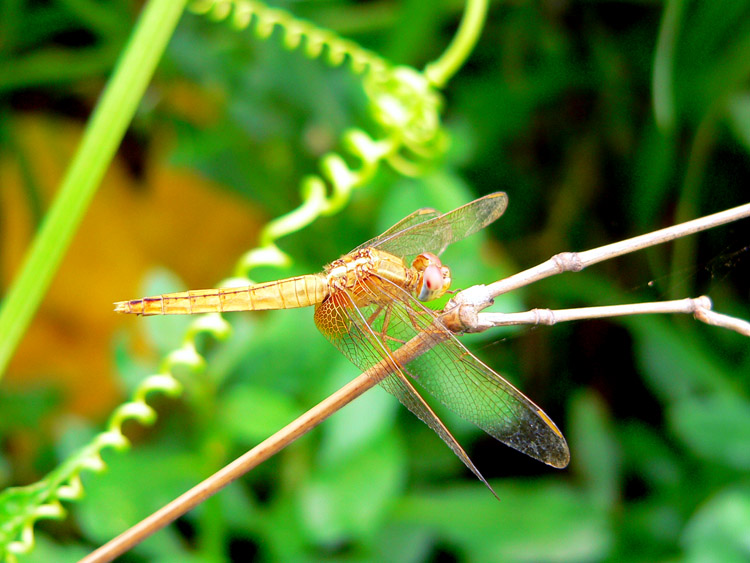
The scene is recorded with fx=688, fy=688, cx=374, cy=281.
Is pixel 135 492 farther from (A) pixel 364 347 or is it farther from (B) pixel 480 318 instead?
(B) pixel 480 318

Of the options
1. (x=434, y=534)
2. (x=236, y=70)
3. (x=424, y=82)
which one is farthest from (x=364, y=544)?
(x=236, y=70)

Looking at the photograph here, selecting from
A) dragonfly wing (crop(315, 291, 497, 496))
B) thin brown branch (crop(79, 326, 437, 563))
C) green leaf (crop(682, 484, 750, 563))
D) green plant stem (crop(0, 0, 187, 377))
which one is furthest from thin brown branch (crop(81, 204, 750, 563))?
green leaf (crop(682, 484, 750, 563))

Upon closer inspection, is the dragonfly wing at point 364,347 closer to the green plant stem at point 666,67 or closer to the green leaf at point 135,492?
the green leaf at point 135,492

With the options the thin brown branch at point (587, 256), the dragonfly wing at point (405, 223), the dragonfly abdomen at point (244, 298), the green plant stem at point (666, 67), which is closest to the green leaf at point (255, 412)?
the dragonfly abdomen at point (244, 298)

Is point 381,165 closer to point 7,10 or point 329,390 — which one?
point 329,390

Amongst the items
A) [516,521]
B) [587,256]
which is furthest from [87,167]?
[516,521]

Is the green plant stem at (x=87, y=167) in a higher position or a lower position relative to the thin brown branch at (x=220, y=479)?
higher
